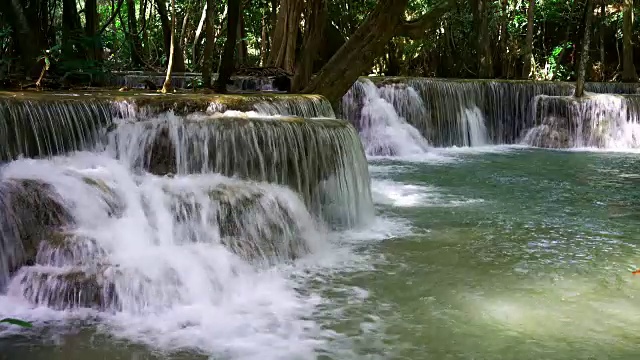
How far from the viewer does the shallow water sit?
13.3ft

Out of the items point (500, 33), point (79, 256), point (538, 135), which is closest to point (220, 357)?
point (79, 256)

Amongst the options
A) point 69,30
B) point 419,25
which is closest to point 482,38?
point 419,25

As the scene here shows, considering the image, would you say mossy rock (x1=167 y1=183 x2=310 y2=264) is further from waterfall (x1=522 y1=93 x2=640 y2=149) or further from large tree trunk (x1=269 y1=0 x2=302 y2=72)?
waterfall (x1=522 y1=93 x2=640 y2=149)

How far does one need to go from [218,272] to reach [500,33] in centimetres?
1931

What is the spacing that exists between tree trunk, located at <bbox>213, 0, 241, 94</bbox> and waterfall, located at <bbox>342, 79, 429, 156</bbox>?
4.55 metres

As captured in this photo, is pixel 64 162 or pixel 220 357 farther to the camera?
pixel 64 162

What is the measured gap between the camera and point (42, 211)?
16.9 feet

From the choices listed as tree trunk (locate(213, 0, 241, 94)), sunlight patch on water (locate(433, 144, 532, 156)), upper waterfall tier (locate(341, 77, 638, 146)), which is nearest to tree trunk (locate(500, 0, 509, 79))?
upper waterfall tier (locate(341, 77, 638, 146))

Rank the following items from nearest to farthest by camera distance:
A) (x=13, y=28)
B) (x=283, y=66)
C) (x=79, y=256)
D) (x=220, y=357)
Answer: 1. (x=220, y=357)
2. (x=79, y=256)
3. (x=13, y=28)
4. (x=283, y=66)

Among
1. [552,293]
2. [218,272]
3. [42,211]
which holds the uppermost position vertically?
[42,211]

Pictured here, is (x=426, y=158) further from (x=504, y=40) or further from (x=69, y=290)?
(x=504, y=40)

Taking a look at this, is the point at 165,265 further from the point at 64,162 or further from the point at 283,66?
the point at 283,66

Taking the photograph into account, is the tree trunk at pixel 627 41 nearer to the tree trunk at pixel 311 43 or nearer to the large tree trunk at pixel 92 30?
the tree trunk at pixel 311 43

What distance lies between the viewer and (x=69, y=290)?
4527 millimetres
